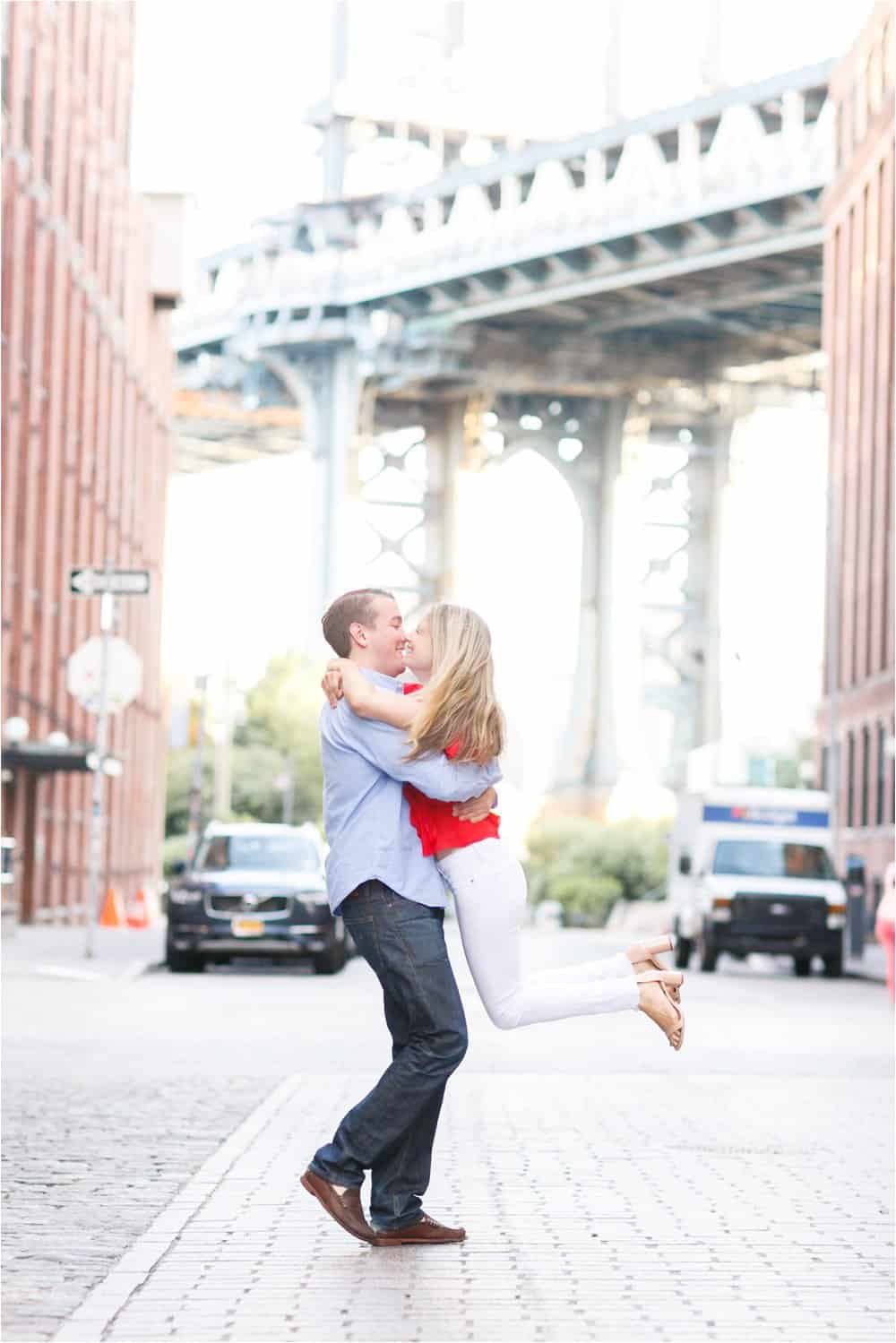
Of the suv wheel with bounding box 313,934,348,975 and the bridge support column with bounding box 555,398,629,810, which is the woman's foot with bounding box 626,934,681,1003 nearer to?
the suv wheel with bounding box 313,934,348,975

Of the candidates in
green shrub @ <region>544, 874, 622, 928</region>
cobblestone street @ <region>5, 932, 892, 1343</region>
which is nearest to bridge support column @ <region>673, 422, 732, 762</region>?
green shrub @ <region>544, 874, 622, 928</region>

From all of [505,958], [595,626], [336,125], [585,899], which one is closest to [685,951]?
[505,958]

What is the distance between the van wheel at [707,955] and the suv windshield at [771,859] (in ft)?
3.31

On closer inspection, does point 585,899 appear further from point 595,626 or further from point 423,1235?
point 423,1235

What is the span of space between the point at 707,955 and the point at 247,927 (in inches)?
352

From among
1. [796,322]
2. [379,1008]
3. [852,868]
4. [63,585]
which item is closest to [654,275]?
[796,322]

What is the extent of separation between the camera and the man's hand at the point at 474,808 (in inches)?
296

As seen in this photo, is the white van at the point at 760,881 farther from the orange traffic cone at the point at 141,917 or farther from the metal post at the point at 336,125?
the metal post at the point at 336,125

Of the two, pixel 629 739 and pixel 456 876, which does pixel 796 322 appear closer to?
pixel 629 739

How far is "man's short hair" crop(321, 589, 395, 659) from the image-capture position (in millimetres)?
7727

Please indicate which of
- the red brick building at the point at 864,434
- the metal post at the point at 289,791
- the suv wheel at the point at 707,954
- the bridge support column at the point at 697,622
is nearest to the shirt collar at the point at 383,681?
the suv wheel at the point at 707,954

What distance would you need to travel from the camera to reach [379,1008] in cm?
2206

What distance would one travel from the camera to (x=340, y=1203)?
7.56 metres

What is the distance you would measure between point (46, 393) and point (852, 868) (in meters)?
15.9
